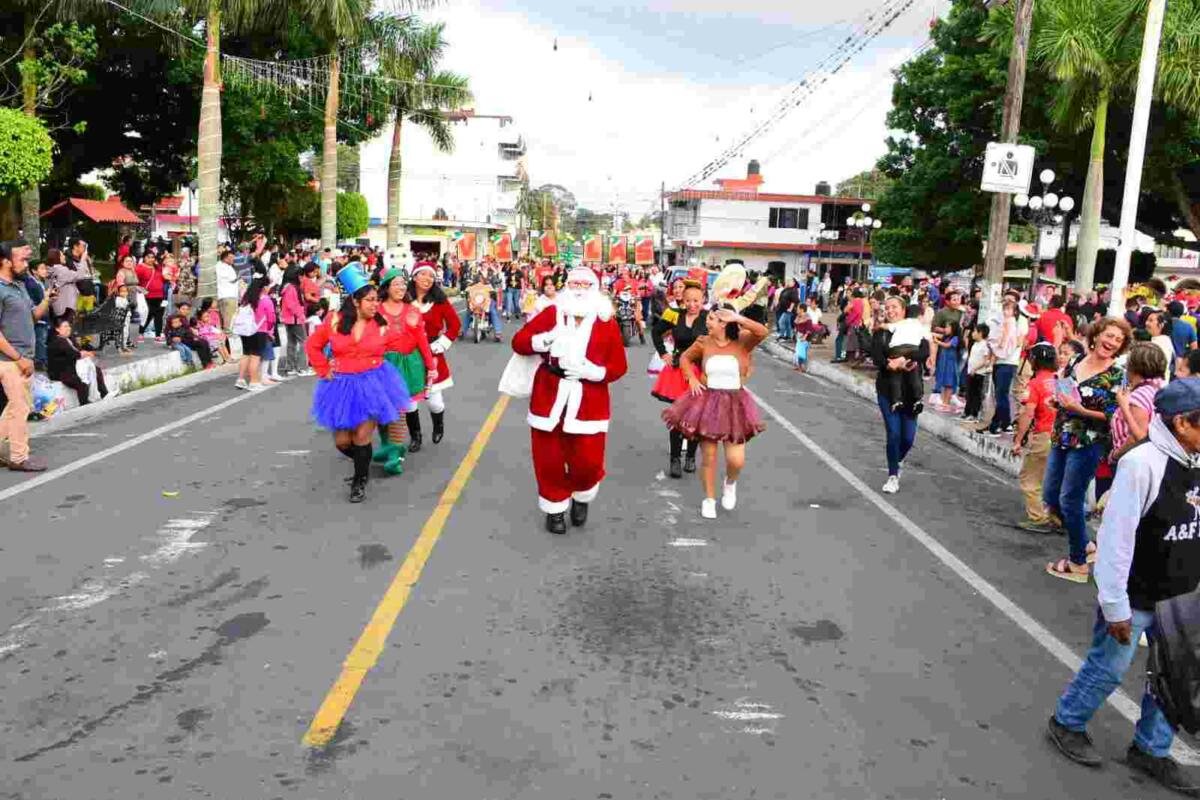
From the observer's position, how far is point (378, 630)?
511 centimetres

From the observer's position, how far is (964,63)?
127 ft

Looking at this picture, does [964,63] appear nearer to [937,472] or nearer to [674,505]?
[937,472]

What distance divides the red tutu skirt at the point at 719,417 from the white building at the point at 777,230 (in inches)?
2232

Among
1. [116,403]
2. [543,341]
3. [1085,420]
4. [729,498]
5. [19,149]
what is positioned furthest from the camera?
[19,149]

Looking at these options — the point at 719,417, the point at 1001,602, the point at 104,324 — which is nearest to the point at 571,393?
the point at 719,417

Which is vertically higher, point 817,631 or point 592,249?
point 592,249

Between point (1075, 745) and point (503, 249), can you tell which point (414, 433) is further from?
point (503, 249)

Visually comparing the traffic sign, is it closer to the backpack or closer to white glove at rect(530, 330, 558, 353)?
white glove at rect(530, 330, 558, 353)

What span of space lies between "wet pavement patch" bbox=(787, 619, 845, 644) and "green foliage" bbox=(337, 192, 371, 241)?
55936mm

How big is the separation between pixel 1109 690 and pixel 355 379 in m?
5.40

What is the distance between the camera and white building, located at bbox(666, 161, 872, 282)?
6406cm

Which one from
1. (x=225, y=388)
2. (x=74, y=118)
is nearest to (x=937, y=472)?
(x=225, y=388)

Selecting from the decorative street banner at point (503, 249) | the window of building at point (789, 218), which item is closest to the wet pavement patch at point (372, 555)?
the decorative street banner at point (503, 249)

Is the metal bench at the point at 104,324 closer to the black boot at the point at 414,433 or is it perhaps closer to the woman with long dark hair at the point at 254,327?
the woman with long dark hair at the point at 254,327
